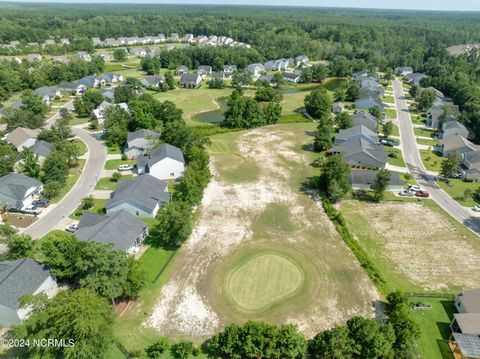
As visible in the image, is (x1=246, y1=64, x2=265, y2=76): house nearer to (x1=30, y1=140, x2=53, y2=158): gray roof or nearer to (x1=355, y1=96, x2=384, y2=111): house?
(x1=355, y1=96, x2=384, y2=111): house

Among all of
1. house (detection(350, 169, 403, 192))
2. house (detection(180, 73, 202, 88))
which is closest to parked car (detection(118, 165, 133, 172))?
house (detection(350, 169, 403, 192))

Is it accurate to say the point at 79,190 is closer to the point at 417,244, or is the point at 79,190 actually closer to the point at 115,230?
the point at 115,230

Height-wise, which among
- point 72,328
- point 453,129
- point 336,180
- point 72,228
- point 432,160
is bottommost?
point 432,160

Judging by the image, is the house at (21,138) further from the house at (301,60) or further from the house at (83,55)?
the house at (301,60)

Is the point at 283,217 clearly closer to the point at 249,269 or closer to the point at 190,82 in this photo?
the point at 249,269

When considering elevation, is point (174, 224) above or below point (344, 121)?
above

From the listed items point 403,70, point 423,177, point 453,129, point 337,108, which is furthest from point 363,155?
point 403,70

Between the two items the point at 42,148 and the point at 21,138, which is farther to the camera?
the point at 21,138

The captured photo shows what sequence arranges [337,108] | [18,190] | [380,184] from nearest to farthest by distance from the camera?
1. [18,190]
2. [380,184]
3. [337,108]
